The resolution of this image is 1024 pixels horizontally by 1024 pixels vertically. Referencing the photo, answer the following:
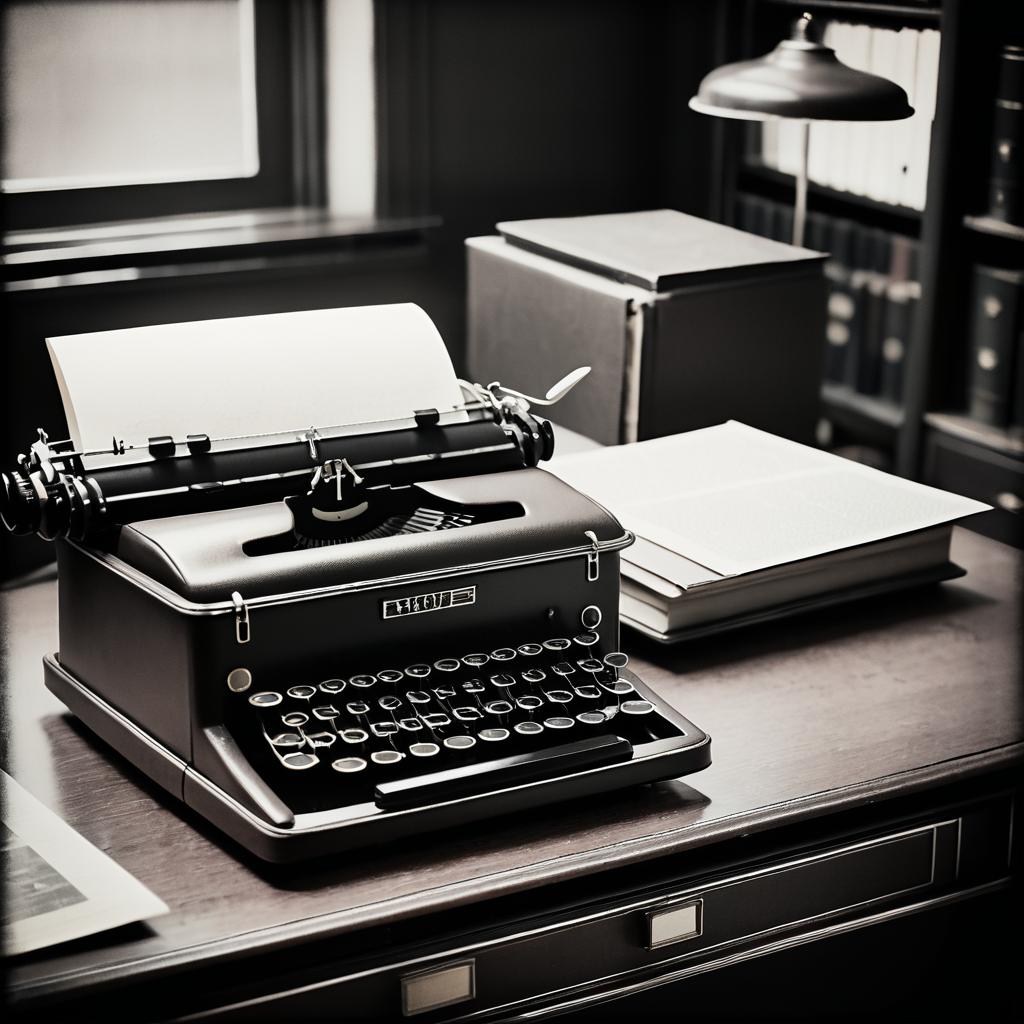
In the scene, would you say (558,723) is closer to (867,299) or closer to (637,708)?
(637,708)

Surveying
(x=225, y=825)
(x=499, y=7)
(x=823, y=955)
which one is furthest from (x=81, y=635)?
(x=499, y=7)

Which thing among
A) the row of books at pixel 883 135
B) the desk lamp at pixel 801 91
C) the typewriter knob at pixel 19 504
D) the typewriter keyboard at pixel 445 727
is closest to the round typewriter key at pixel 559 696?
the typewriter keyboard at pixel 445 727

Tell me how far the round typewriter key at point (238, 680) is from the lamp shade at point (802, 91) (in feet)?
3.47

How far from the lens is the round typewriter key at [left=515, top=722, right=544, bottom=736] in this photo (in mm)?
1258

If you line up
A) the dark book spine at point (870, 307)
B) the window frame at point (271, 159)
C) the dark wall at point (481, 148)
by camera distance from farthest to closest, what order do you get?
the dark book spine at point (870, 307)
the window frame at point (271, 159)
the dark wall at point (481, 148)

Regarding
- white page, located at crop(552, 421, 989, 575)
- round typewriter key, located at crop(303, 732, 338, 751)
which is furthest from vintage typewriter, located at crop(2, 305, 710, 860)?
white page, located at crop(552, 421, 989, 575)

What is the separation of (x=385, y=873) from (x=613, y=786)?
0.21m

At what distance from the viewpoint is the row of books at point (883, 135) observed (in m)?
3.24

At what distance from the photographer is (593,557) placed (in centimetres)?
141

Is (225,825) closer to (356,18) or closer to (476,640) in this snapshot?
(476,640)

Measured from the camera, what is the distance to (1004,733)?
144 centimetres

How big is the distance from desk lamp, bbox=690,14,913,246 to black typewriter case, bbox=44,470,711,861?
790mm

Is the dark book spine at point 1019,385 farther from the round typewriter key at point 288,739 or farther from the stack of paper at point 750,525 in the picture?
the round typewriter key at point 288,739

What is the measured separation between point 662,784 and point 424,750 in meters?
0.24
